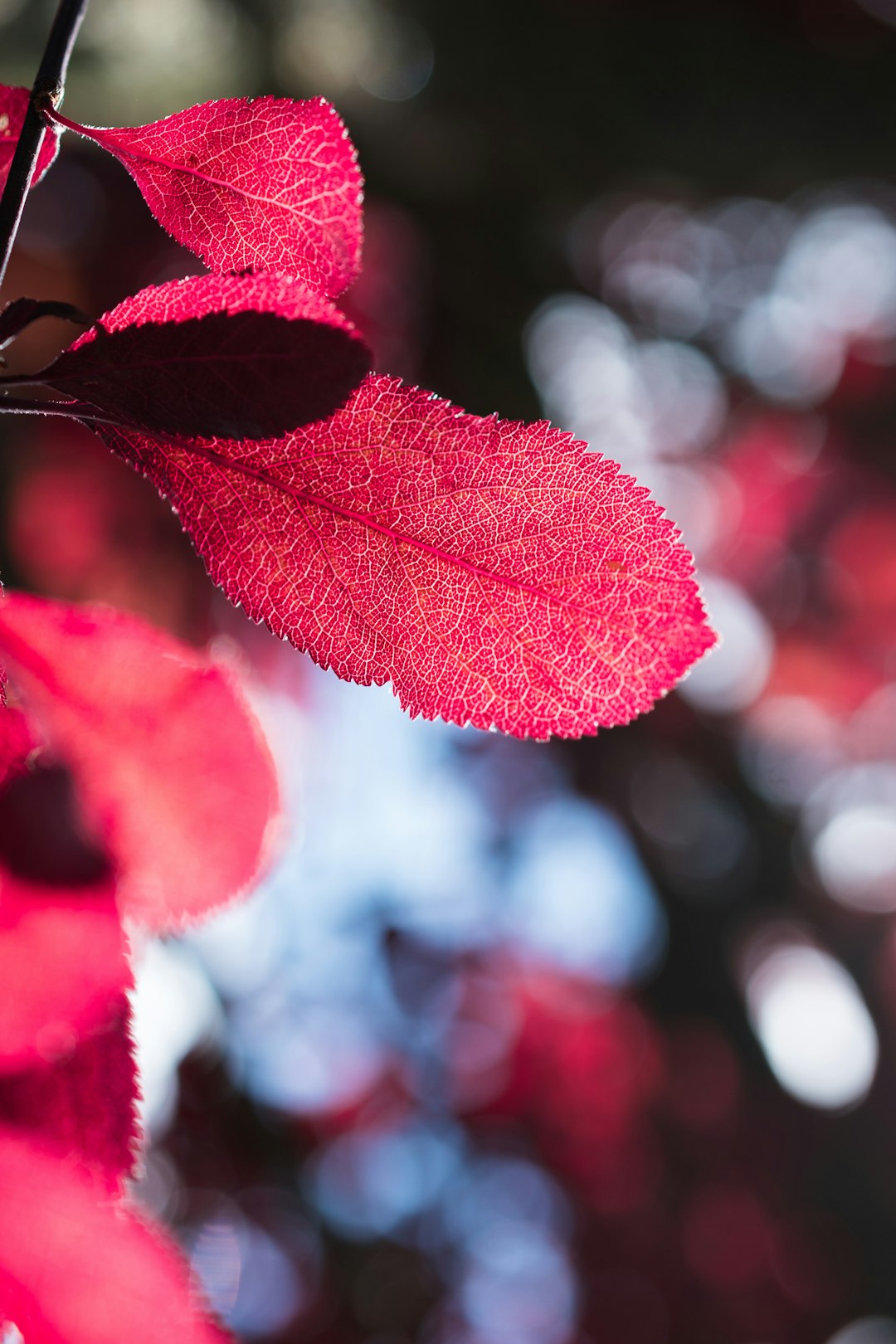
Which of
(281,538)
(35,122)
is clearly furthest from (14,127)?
(281,538)

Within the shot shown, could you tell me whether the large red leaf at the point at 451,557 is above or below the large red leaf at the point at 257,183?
below

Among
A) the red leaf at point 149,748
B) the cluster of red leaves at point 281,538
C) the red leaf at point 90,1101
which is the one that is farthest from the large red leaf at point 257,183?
the red leaf at point 90,1101

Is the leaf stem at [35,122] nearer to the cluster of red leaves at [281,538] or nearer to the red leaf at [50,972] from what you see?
the cluster of red leaves at [281,538]

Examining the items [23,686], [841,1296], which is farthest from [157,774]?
[841,1296]

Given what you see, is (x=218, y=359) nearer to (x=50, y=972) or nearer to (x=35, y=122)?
(x=35, y=122)

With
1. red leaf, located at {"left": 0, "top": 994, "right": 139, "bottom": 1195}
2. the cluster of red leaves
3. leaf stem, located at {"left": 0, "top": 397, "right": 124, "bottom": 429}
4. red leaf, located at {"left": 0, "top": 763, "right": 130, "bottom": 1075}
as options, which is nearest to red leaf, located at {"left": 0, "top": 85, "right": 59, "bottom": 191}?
the cluster of red leaves
